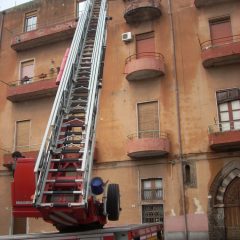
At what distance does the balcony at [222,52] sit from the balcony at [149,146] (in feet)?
13.2

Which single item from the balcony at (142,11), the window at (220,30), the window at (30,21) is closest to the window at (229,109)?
the window at (220,30)

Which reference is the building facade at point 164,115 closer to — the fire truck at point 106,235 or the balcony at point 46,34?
the balcony at point 46,34

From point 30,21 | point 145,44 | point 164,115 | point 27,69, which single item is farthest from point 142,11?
point 30,21

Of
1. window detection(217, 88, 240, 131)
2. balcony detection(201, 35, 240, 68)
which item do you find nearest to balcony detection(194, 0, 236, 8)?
balcony detection(201, 35, 240, 68)

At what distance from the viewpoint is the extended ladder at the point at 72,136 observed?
26.6 feet

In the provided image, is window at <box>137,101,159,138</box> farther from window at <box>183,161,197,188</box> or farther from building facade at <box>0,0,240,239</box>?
window at <box>183,161,197,188</box>

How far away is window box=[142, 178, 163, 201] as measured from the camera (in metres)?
19.5

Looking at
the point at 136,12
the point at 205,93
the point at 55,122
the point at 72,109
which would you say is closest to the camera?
the point at 55,122

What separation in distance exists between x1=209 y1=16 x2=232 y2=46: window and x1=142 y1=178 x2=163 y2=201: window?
7.16m

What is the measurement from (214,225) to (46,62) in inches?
518

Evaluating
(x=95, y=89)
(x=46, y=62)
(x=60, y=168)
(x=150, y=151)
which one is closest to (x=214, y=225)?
(x=150, y=151)

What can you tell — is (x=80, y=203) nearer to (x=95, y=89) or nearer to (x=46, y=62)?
(x=95, y=89)

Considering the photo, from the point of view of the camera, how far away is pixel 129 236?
8.82 m

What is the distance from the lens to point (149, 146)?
18906 mm
